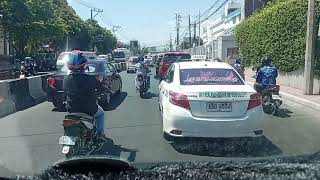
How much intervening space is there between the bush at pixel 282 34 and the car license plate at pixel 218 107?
10.5 meters

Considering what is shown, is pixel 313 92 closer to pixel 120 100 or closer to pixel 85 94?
pixel 120 100

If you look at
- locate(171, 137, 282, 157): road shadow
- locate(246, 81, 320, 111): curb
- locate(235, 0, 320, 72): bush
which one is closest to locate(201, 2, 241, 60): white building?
locate(235, 0, 320, 72): bush

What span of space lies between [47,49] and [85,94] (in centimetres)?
5802

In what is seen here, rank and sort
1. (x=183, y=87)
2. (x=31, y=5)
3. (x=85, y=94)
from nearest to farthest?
(x=85, y=94), (x=183, y=87), (x=31, y=5)

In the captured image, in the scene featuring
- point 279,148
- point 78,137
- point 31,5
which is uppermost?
point 31,5

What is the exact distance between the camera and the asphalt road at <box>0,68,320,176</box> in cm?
682

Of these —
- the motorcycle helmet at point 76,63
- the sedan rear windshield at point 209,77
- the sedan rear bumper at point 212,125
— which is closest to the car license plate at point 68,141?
the motorcycle helmet at point 76,63

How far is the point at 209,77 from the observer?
8.38 m

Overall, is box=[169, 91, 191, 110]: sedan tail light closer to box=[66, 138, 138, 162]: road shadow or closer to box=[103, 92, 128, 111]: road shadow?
box=[66, 138, 138, 162]: road shadow

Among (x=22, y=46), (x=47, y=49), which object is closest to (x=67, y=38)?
(x=47, y=49)

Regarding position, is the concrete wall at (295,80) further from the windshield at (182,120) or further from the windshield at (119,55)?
the windshield at (119,55)

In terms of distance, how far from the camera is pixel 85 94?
6203 mm

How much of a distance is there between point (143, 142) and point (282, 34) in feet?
46.2

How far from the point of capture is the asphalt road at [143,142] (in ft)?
22.4
